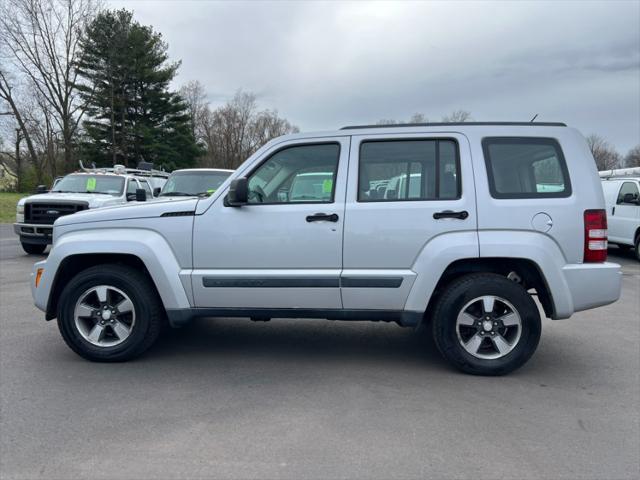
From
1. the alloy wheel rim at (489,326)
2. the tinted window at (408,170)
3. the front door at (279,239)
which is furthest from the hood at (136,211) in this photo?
the alloy wheel rim at (489,326)

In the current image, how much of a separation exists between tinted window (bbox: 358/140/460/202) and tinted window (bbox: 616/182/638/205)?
1032cm

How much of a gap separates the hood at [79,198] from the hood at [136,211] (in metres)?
6.94

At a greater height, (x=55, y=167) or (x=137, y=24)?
(x=137, y=24)

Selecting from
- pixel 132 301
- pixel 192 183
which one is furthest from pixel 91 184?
pixel 132 301

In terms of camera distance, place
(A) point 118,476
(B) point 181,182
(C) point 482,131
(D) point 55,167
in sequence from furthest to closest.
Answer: (D) point 55,167
(B) point 181,182
(C) point 482,131
(A) point 118,476

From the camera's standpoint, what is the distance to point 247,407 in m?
3.73

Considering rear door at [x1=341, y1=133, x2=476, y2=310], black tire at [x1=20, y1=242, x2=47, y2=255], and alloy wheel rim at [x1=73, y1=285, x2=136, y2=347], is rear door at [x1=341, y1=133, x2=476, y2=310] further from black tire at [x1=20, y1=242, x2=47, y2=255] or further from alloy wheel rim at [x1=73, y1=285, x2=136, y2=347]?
black tire at [x1=20, y1=242, x2=47, y2=255]

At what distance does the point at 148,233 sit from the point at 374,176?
202cm

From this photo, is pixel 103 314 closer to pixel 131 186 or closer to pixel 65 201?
pixel 65 201

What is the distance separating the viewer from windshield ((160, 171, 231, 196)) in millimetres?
10586

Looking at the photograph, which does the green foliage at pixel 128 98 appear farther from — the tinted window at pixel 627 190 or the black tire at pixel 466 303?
the black tire at pixel 466 303

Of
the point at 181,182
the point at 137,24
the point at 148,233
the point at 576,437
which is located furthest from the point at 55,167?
the point at 576,437

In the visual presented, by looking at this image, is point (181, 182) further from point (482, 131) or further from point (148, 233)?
point (482, 131)

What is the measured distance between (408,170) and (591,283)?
175 centimetres
